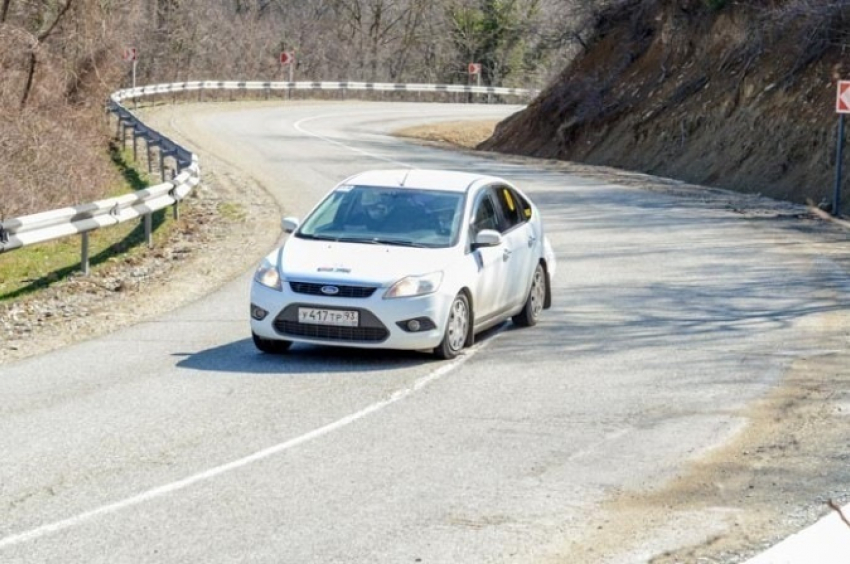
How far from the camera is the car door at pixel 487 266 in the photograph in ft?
43.7

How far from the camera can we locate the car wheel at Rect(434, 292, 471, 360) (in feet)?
41.5

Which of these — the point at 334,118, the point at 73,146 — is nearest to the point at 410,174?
the point at 73,146

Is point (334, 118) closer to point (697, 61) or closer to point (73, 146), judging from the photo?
Result: point (697, 61)

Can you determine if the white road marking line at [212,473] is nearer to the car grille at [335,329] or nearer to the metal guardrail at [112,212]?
the car grille at [335,329]

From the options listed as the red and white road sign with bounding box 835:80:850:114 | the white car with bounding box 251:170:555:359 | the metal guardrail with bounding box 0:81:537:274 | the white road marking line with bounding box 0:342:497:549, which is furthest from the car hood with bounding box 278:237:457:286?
the red and white road sign with bounding box 835:80:850:114

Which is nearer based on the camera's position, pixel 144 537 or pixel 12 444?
pixel 144 537

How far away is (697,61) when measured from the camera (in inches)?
1586

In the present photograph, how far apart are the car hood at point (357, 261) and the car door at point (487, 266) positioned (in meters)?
0.39

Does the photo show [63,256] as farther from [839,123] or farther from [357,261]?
[839,123]

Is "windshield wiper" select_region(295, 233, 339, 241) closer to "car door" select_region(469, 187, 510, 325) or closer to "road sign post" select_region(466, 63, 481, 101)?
"car door" select_region(469, 187, 510, 325)

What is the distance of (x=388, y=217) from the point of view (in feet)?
45.0

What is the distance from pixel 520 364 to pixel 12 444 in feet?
14.7

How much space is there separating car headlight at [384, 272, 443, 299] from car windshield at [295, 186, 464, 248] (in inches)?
25.7

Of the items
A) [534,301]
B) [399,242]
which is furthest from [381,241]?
[534,301]
